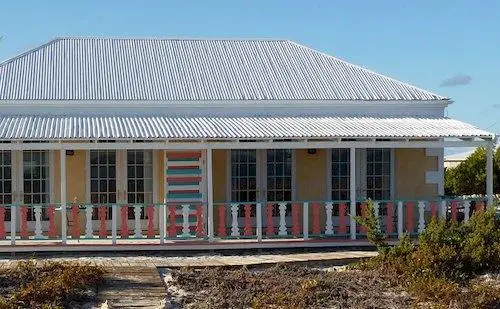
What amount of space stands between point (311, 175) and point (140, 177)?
3.50 meters

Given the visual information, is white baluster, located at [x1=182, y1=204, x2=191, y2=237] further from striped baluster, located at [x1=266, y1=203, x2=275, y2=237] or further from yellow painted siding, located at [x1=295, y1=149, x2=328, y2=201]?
yellow painted siding, located at [x1=295, y1=149, x2=328, y2=201]

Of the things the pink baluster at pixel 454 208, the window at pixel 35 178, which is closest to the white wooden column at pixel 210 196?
the window at pixel 35 178

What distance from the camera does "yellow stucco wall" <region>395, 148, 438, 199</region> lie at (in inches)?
706

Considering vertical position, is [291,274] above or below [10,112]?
below

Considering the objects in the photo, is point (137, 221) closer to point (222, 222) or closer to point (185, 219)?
point (185, 219)

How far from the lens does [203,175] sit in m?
16.8

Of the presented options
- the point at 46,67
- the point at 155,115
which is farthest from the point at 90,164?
the point at 46,67

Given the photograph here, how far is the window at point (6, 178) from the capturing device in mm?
17047

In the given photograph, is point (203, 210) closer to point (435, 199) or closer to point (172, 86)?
point (172, 86)

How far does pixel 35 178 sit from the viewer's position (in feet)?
56.3

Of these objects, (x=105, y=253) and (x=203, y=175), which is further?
(x=203, y=175)

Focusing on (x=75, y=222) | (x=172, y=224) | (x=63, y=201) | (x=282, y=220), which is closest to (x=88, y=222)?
(x=75, y=222)

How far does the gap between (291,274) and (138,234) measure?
3.93 metres

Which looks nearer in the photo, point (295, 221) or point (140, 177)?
point (295, 221)
